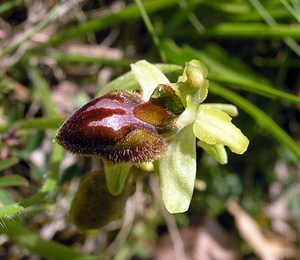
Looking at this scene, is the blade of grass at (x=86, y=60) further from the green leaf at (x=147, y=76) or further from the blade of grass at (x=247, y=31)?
the green leaf at (x=147, y=76)

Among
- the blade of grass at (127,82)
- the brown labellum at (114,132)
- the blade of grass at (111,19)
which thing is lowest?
the blade of grass at (111,19)

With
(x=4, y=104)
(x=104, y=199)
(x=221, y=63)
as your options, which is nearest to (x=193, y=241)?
(x=221, y=63)

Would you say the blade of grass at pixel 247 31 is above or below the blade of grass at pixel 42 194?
below

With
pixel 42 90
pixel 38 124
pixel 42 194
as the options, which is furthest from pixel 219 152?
pixel 42 90

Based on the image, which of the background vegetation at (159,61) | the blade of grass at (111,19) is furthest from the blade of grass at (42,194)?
the blade of grass at (111,19)

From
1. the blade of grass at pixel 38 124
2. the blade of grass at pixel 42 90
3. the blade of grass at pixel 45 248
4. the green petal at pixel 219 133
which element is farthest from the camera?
the blade of grass at pixel 42 90

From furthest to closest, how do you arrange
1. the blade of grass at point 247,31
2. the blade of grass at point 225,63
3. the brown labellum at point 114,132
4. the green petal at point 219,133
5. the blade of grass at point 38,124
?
1. the blade of grass at point 225,63
2. the blade of grass at point 247,31
3. the blade of grass at point 38,124
4. the green petal at point 219,133
5. the brown labellum at point 114,132
